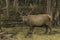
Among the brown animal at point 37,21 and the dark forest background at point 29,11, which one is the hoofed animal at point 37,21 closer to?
the brown animal at point 37,21

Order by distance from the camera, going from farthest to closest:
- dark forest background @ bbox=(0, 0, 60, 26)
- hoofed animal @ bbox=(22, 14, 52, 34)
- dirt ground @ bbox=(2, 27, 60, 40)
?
dark forest background @ bbox=(0, 0, 60, 26), hoofed animal @ bbox=(22, 14, 52, 34), dirt ground @ bbox=(2, 27, 60, 40)

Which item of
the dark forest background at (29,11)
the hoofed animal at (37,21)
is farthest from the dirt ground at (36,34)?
the dark forest background at (29,11)

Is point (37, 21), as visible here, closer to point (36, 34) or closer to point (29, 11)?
point (36, 34)

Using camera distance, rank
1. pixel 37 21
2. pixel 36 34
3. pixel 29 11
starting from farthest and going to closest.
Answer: pixel 29 11
pixel 36 34
pixel 37 21

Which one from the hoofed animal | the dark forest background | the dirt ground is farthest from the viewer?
the dark forest background

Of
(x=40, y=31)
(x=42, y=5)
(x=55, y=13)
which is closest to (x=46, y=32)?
(x=40, y=31)

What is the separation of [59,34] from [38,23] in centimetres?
115

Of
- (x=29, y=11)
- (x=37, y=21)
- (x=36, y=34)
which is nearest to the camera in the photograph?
(x=37, y=21)

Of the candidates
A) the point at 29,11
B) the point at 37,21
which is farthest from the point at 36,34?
the point at 29,11

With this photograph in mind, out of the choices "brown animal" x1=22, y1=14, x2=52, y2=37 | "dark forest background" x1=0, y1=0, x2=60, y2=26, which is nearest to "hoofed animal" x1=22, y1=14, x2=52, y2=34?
"brown animal" x1=22, y1=14, x2=52, y2=37

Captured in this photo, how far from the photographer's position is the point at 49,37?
9.51 meters

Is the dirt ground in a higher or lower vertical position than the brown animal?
lower

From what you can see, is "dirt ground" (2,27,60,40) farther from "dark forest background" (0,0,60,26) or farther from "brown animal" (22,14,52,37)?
"dark forest background" (0,0,60,26)

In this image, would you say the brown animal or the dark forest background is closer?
the brown animal
